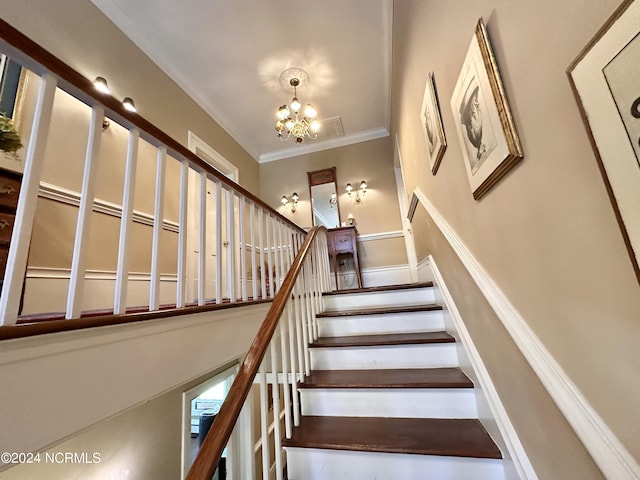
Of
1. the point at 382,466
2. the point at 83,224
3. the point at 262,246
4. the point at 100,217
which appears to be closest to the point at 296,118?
the point at 262,246

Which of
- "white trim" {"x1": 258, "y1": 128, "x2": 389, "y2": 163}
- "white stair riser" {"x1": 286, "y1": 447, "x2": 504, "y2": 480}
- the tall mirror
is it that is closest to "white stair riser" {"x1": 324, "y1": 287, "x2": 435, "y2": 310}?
"white stair riser" {"x1": 286, "y1": 447, "x2": 504, "y2": 480}

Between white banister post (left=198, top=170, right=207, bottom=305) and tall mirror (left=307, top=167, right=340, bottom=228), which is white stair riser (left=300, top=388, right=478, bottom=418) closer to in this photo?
white banister post (left=198, top=170, right=207, bottom=305)

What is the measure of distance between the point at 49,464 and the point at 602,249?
3.07 m

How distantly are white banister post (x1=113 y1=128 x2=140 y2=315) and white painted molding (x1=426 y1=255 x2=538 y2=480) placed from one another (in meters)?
Result: 1.42

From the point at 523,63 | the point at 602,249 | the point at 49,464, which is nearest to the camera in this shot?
the point at 602,249

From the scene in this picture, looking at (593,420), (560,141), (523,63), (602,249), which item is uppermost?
(523,63)

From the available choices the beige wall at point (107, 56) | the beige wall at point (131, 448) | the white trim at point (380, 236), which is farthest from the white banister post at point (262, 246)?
the white trim at point (380, 236)

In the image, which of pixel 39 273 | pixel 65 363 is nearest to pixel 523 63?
pixel 65 363

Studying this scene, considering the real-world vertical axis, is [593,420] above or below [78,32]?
below

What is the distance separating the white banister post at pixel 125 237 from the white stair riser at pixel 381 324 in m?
1.48

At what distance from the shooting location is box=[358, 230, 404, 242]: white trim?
4398 millimetres

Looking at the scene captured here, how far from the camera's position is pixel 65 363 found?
0.77 m

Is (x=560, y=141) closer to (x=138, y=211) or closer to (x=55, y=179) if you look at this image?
(x=55, y=179)

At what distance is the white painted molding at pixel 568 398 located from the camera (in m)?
0.54
